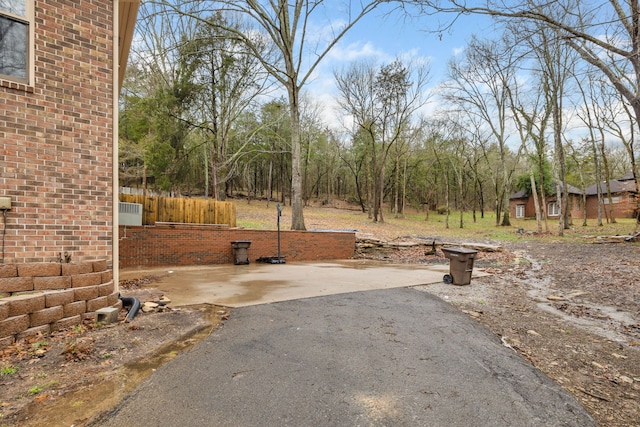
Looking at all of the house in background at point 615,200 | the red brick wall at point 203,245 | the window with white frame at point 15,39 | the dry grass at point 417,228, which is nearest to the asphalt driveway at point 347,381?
the window with white frame at point 15,39

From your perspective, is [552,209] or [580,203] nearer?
[552,209]

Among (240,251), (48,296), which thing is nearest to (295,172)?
(240,251)

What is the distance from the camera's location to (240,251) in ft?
33.2

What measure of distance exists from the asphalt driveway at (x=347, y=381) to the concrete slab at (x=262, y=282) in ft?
4.30

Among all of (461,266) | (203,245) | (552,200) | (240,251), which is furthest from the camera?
(552,200)

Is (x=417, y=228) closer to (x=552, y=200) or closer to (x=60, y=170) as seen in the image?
(x=552, y=200)

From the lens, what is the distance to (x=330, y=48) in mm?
13844

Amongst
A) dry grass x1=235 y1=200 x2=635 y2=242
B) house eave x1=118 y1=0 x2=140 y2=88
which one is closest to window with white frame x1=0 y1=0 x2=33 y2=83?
house eave x1=118 y1=0 x2=140 y2=88

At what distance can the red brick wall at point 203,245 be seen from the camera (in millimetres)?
8977

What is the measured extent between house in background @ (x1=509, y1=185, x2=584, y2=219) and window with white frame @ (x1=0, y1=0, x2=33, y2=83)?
39984 mm

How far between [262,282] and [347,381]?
173 inches

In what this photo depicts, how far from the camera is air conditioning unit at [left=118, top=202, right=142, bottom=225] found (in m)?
8.52

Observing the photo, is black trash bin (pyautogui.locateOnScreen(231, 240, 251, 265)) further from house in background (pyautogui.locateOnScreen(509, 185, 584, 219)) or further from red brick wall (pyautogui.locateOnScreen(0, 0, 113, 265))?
house in background (pyautogui.locateOnScreen(509, 185, 584, 219))

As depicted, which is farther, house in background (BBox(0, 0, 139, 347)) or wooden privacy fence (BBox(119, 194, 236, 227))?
wooden privacy fence (BBox(119, 194, 236, 227))
